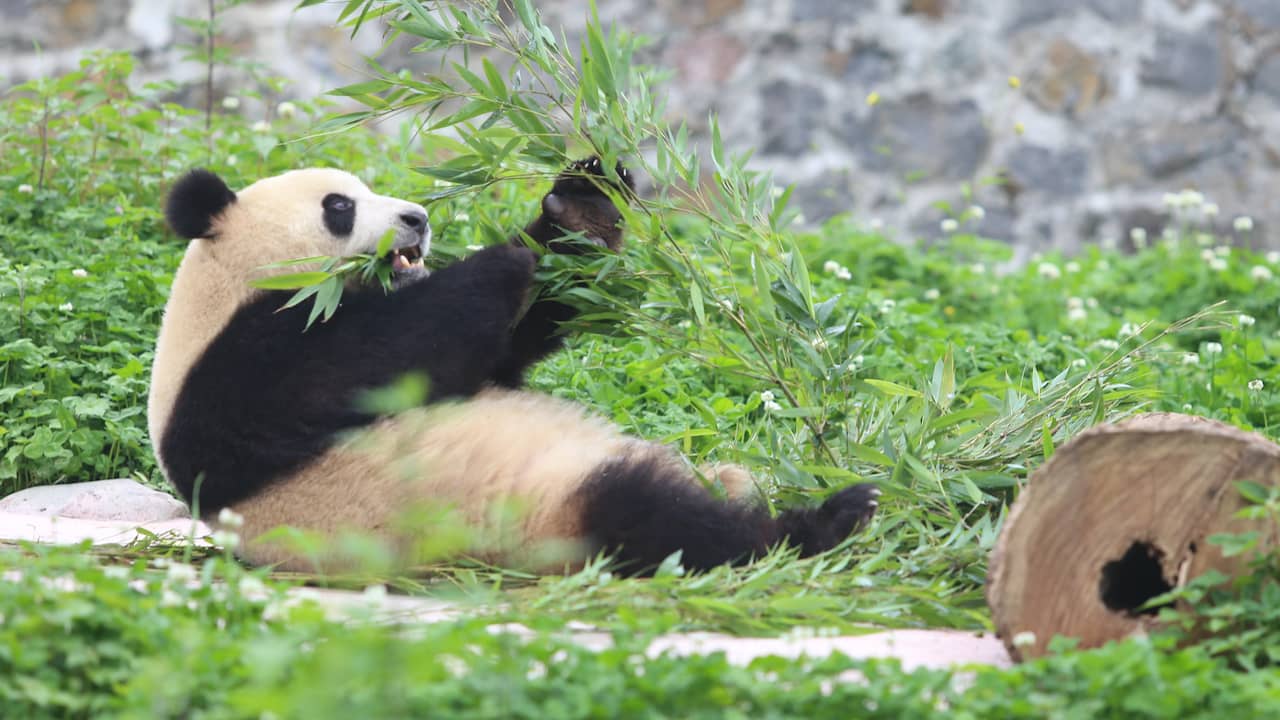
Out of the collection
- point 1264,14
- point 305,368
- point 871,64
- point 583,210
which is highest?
point 1264,14

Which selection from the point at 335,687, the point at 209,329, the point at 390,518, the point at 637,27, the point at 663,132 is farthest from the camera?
the point at 637,27

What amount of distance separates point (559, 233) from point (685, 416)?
0.93 m

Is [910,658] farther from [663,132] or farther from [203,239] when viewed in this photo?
[203,239]

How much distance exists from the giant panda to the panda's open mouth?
0.04 m

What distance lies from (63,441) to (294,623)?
7.40 ft

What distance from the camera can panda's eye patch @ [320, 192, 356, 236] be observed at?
3.06 metres

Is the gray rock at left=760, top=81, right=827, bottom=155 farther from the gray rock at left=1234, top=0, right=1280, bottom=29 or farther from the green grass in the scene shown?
the gray rock at left=1234, top=0, right=1280, bottom=29

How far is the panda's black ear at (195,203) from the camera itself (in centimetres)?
289

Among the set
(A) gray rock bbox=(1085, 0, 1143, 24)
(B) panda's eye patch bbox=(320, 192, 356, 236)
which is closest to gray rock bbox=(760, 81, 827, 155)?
(A) gray rock bbox=(1085, 0, 1143, 24)

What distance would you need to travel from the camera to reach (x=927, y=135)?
682 cm

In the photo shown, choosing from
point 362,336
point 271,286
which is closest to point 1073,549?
point 362,336

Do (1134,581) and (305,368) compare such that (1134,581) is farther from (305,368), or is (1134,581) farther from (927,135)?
(927,135)

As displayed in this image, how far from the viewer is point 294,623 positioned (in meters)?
1.91

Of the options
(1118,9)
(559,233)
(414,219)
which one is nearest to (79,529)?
(414,219)
